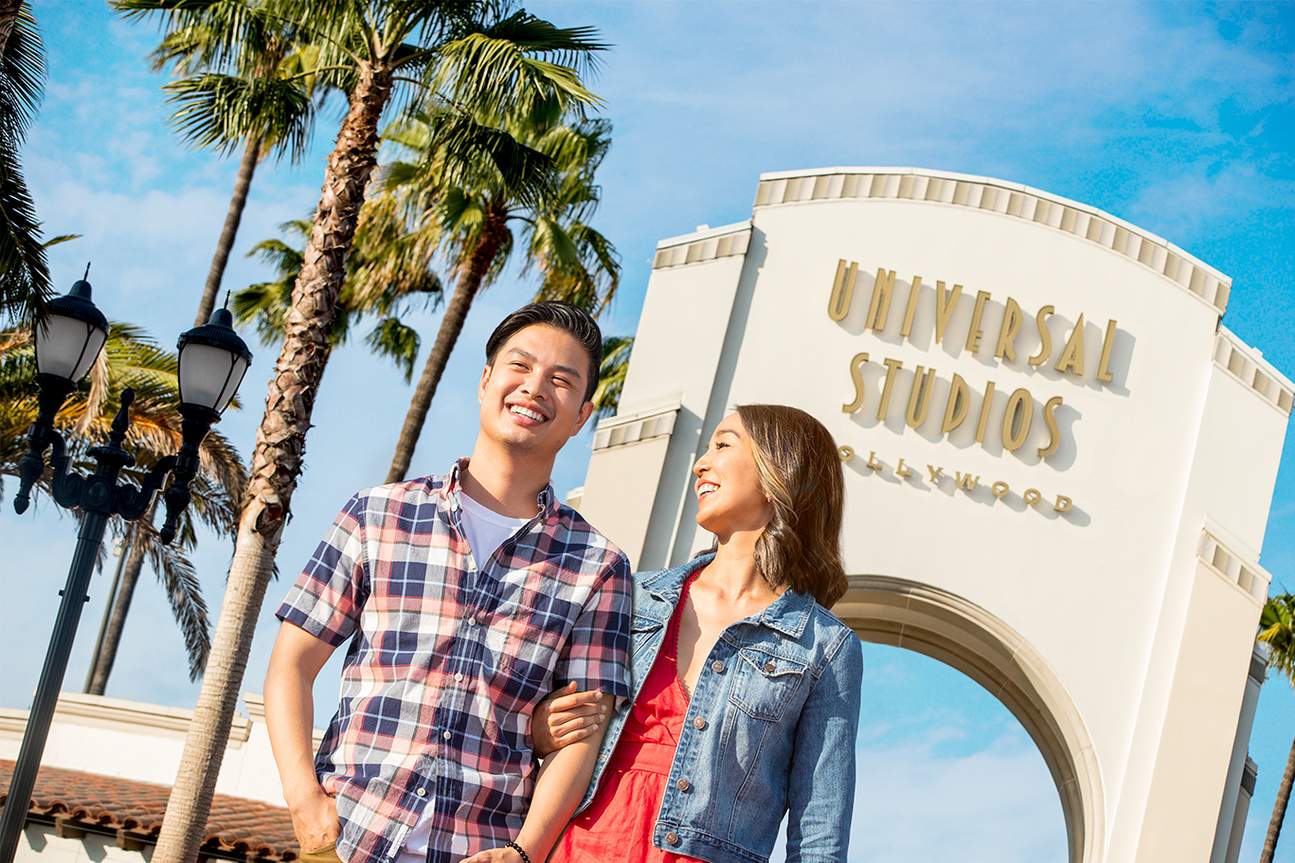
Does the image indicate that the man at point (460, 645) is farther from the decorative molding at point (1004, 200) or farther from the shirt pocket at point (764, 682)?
the decorative molding at point (1004, 200)

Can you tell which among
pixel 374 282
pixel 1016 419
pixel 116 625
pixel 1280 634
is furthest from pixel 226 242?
pixel 1280 634

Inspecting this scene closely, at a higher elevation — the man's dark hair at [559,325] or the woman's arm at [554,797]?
the man's dark hair at [559,325]

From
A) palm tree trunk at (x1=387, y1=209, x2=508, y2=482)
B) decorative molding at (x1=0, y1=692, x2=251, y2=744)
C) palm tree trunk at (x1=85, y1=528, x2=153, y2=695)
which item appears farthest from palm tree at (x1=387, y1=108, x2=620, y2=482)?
palm tree trunk at (x1=85, y1=528, x2=153, y2=695)

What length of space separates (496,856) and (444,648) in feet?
1.38

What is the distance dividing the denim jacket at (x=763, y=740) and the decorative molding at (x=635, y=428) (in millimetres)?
10649

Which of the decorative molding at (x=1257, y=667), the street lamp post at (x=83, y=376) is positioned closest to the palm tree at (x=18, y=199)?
the street lamp post at (x=83, y=376)

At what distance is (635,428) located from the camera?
566 inches

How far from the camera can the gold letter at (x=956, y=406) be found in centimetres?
1447

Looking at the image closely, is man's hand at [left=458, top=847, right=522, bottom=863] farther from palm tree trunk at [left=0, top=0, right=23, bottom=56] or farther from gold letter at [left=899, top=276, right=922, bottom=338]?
gold letter at [left=899, top=276, right=922, bottom=338]

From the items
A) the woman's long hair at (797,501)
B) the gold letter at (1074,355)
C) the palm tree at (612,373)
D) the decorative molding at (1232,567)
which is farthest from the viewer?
the palm tree at (612,373)

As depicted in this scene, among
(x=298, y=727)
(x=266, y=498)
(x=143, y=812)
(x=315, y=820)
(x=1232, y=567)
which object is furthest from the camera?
(x=143, y=812)

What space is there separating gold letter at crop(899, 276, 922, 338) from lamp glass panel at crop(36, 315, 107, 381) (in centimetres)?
785

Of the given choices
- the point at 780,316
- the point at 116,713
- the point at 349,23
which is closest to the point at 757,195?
the point at 780,316

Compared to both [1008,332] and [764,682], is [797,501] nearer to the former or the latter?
[764,682]
